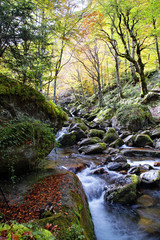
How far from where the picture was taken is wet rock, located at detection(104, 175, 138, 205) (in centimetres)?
453

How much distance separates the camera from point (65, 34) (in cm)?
1090

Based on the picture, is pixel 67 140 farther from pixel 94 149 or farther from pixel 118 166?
pixel 118 166

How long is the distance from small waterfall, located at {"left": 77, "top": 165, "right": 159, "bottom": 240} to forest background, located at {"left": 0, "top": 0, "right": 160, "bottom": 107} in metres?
6.08

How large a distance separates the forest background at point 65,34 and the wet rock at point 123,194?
6.18 meters

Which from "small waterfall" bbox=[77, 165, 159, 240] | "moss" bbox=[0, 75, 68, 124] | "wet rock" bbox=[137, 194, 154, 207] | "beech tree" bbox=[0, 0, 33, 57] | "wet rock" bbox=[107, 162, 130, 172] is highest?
"beech tree" bbox=[0, 0, 33, 57]

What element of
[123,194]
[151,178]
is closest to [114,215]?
[123,194]

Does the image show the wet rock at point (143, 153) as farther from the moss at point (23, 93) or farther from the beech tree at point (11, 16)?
the beech tree at point (11, 16)

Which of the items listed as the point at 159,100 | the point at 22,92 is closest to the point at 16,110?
the point at 22,92

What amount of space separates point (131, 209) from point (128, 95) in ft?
53.7

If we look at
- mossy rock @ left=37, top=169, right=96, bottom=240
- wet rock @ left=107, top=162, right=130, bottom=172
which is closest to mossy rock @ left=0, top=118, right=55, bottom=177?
mossy rock @ left=37, top=169, right=96, bottom=240

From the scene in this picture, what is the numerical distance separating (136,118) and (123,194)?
28.9 ft

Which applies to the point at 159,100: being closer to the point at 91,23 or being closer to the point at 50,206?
the point at 91,23

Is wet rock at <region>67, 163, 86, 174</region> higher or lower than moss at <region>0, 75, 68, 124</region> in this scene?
lower

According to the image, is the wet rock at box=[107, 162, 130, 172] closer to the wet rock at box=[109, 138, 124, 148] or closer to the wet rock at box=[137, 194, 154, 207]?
the wet rock at box=[137, 194, 154, 207]
